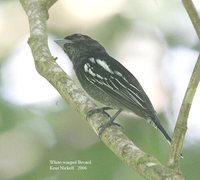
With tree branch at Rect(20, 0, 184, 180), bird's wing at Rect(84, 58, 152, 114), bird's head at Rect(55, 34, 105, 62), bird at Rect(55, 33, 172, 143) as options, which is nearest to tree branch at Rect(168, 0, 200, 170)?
tree branch at Rect(20, 0, 184, 180)

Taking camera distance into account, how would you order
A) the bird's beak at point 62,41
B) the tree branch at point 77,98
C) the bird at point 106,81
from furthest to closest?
the bird's beak at point 62,41 → the bird at point 106,81 → the tree branch at point 77,98

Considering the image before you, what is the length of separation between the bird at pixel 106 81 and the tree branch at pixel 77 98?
24 centimetres

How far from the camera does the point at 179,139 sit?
3.04 m

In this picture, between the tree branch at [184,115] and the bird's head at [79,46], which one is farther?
the bird's head at [79,46]

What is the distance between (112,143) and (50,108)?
2638mm

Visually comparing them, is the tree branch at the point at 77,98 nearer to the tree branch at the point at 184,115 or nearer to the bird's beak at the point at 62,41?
the tree branch at the point at 184,115

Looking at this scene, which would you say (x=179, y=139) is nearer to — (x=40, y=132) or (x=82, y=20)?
(x=40, y=132)

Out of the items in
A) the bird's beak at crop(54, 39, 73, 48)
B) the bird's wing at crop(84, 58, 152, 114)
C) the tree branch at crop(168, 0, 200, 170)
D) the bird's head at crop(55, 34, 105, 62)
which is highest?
the tree branch at crop(168, 0, 200, 170)

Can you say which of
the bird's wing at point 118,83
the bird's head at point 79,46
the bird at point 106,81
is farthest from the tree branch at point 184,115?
the bird's head at point 79,46

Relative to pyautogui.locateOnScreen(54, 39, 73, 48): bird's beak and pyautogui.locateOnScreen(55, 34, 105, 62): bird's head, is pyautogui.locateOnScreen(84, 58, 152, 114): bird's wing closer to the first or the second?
pyautogui.locateOnScreen(55, 34, 105, 62): bird's head

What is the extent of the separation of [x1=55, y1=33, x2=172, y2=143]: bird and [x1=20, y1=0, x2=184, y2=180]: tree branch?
0.24 meters

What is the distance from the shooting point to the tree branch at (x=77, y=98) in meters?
2.95

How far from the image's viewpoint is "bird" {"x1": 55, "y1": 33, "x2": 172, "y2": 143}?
4.69 metres

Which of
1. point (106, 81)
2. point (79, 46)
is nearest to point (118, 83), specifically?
point (106, 81)
